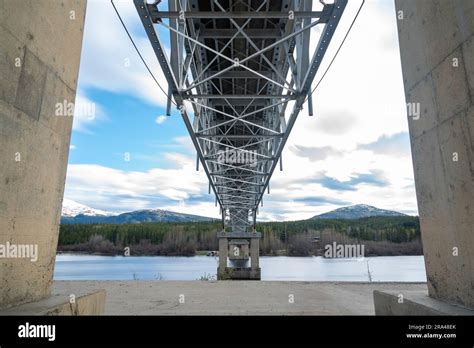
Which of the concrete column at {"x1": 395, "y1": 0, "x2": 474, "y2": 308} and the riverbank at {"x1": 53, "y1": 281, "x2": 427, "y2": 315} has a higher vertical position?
the concrete column at {"x1": 395, "y1": 0, "x2": 474, "y2": 308}

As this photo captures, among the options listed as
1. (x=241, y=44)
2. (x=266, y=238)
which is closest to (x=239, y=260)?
(x=266, y=238)

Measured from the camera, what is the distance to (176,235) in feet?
354

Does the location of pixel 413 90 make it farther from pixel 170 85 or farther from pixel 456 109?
pixel 170 85

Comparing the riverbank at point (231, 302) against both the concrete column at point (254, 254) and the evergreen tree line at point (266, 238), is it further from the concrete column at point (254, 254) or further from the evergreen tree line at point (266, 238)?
the evergreen tree line at point (266, 238)

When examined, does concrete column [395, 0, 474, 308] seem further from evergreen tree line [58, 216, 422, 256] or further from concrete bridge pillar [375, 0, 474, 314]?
evergreen tree line [58, 216, 422, 256]

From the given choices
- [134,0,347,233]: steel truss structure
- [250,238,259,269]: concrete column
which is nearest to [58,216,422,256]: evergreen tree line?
[250,238,259,269]: concrete column

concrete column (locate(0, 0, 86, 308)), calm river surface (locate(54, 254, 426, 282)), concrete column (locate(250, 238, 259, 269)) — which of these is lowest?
calm river surface (locate(54, 254, 426, 282))

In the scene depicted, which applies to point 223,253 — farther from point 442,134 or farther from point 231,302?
point 442,134

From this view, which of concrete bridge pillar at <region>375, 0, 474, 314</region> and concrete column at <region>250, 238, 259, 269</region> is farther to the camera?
concrete column at <region>250, 238, 259, 269</region>

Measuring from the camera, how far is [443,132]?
2912 millimetres

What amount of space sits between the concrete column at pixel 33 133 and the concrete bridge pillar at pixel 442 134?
359 cm

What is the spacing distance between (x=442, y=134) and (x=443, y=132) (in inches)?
0.9

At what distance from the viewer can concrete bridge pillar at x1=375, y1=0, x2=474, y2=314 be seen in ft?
8.57
